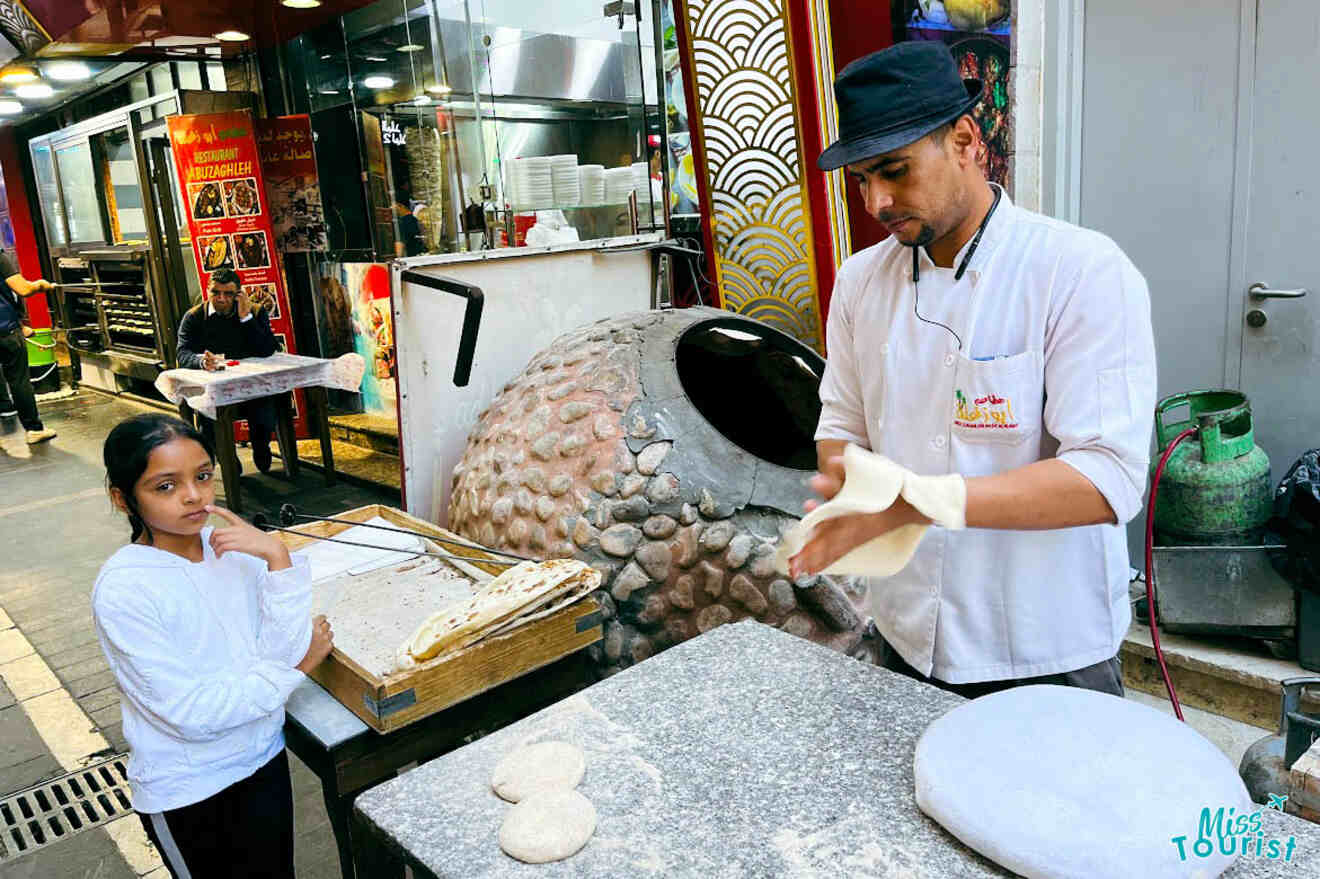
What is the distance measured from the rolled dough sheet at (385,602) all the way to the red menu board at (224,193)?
499cm

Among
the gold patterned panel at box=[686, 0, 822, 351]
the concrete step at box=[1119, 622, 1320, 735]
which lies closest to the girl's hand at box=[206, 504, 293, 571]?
the gold patterned panel at box=[686, 0, 822, 351]

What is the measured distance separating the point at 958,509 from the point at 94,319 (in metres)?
12.0

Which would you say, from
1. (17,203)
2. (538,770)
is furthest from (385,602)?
(17,203)

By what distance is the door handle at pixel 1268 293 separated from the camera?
3.32 metres

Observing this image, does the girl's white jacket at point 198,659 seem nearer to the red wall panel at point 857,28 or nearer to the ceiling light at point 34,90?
the red wall panel at point 857,28

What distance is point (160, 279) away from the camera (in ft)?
27.3

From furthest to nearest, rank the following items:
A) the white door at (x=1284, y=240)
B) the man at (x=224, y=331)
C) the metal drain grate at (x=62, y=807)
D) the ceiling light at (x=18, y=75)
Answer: the ceiling light at (x=18, y=75) → the man at (x=224, y=331) → the white door at (x=1284, y=240) → the metal drain grate at (x=62, y=807)

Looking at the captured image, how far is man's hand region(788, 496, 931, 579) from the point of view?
1.37 meters

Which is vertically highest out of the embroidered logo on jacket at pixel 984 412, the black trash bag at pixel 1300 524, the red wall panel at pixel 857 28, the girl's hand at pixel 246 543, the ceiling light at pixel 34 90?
the ceiling light at pixel 34 90

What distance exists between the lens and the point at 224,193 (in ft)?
23.0

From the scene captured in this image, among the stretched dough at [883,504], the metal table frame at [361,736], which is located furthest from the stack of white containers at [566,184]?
the stretched dough at [883,504]

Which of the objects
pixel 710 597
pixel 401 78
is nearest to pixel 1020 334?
pixel 710 597

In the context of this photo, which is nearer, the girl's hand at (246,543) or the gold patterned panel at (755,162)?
the girl's hand at (246,543)

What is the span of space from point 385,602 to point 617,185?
12.0 feet
